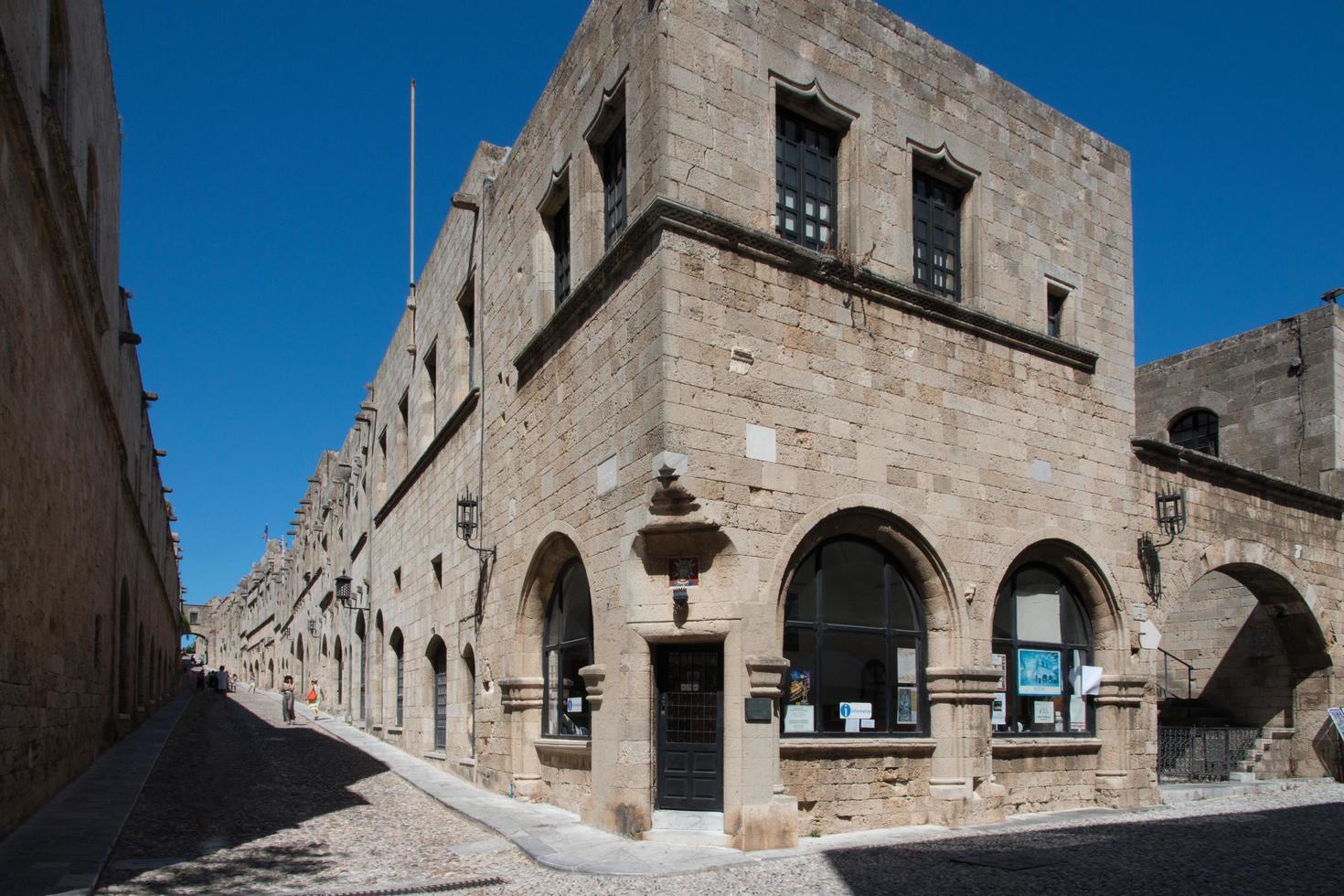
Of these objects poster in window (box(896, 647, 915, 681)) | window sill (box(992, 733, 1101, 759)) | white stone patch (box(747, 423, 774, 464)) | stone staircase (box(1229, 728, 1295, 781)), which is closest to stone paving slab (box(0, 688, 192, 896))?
white stone patch (box(747, 423, 774, 464))

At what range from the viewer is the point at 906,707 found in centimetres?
1030

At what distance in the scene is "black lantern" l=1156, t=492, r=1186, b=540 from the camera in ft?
42.1

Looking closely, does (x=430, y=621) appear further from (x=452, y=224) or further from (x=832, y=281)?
(x=832, y=281)

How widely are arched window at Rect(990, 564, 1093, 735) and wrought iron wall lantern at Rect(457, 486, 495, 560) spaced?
620 cm

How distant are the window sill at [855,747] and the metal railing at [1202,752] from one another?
254 inches

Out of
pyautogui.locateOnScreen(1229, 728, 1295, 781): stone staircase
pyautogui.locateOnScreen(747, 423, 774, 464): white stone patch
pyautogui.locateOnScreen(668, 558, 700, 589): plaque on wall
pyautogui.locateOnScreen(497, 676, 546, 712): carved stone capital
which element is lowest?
pyautogui.locateOnScreen(1229, 728, 1295, 781): stone staircase

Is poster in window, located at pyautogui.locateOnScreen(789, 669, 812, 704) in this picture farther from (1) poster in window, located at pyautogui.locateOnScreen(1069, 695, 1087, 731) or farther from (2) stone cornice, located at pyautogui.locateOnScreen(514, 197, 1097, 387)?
(1) poster in window, located at pyautogui.locateOnScreen(1069, 695, 1087, 731)

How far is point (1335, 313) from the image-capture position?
16.7 m

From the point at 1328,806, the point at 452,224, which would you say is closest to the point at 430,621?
the point at 452,224

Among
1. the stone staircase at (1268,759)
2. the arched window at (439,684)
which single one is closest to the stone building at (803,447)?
Result: the arched window at (439,684)

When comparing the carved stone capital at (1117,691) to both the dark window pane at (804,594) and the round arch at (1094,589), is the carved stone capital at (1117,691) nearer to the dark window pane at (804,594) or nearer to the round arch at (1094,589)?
the round arch at (1094,589)

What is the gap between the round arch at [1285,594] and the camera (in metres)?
14.3

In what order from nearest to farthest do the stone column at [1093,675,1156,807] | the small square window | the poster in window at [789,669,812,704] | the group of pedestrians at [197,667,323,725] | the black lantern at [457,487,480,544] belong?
the poster in window at [789,669,812,704] < the stone column at [1093,675,1156,807] < the small square window < the black lantern at [457,487,480,544] < the group of pedestrians at [197,667,323,725]

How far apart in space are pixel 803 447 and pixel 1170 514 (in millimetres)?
6008
